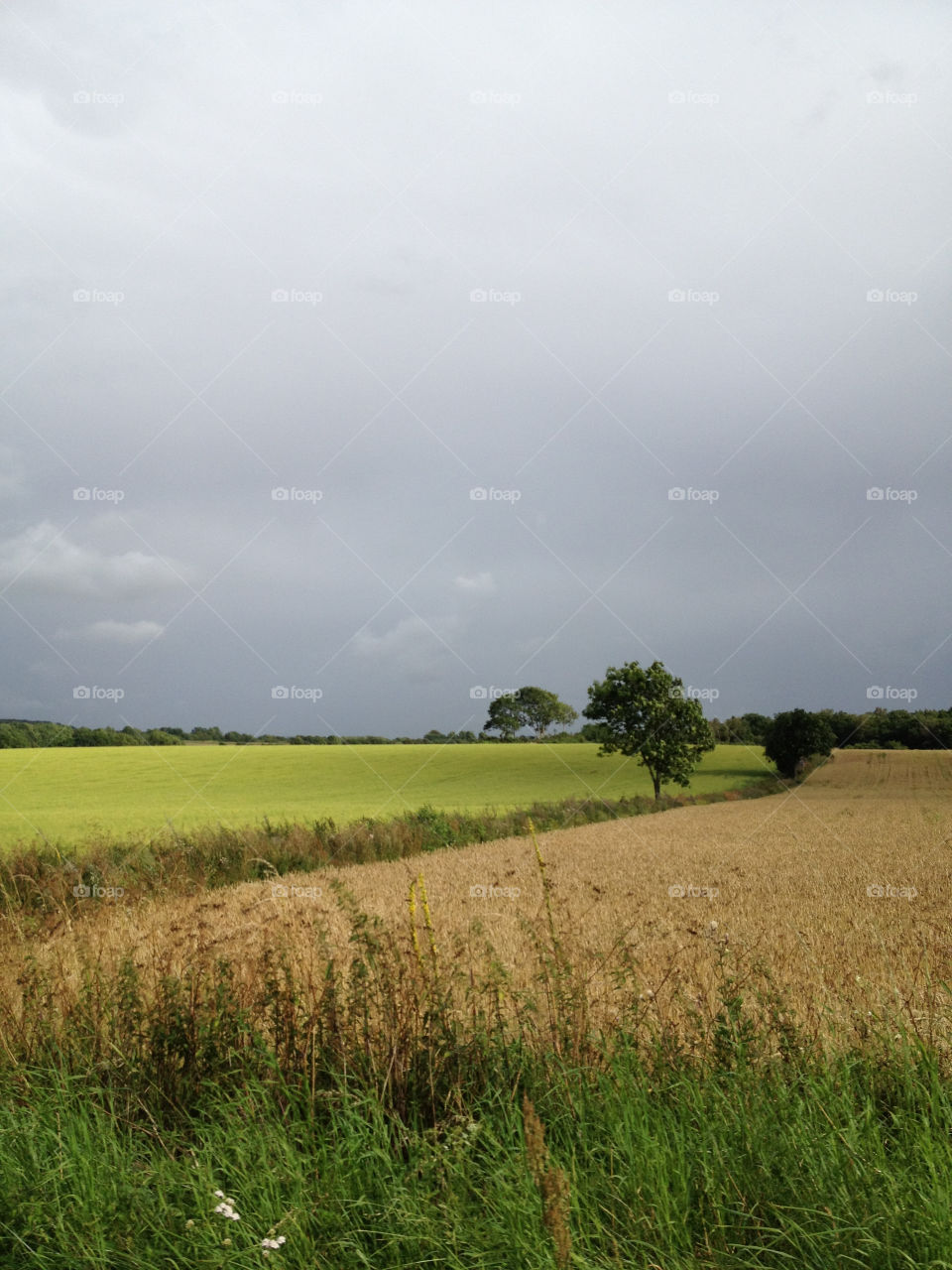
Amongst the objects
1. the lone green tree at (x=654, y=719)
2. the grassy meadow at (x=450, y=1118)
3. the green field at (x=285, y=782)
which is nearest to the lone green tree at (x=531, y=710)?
the green field at (x=285, y=782)

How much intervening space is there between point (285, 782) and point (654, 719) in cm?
2107

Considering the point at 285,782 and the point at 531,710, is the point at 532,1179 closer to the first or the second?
the point at 285,782

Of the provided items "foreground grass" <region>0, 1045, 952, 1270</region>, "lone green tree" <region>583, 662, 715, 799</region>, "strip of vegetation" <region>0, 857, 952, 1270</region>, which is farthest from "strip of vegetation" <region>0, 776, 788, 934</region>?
"lone green tree" <region>583, 662, 715, 799</region>

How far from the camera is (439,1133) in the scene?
4980 mm

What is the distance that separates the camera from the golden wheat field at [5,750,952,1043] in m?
7.04

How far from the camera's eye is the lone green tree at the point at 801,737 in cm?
6469

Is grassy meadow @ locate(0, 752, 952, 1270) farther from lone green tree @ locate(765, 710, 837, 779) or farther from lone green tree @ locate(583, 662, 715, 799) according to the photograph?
lone green tree @ locate(765, 710, 837, 779)

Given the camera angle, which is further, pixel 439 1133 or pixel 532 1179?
pixel 439 1133

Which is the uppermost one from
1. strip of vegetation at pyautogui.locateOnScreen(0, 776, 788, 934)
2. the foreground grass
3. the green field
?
the foreground grass

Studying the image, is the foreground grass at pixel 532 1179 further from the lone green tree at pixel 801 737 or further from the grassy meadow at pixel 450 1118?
the lone green tree at pixel 801 737

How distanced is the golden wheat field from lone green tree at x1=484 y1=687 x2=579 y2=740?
48.1 metres

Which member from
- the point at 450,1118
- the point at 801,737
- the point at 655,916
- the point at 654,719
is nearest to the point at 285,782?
the point at 654,719

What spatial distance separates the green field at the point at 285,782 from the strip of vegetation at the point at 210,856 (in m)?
2.03

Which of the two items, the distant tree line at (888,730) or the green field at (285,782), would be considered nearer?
the green field at (285,782)
